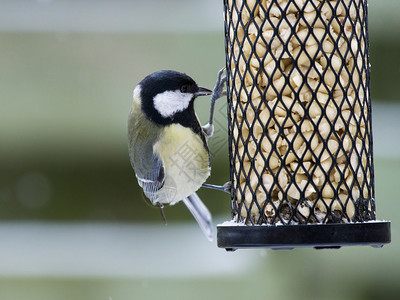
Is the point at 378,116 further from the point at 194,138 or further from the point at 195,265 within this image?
the point at 194,138

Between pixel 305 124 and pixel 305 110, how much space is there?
1.4 inches

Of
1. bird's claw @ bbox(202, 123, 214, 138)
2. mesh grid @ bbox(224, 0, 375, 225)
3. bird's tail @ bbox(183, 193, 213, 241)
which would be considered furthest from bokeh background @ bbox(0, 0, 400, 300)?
mesh grid @ bbox(224, 0, 375, 225)

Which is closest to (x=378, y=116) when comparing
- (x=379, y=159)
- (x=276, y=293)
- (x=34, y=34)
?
(x=379, y=159)

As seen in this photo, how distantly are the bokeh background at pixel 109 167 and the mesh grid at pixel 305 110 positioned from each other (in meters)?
1.33

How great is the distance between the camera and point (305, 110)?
1400mm

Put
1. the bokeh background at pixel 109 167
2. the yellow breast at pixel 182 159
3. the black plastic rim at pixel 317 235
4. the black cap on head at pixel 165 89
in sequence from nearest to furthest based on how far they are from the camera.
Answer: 1. the black plastic rim at pixel 317 235
2. the black cap on head at pixel 165 89
3. the yellow breast at pixel 182 159
4. the bokeh background at pixel 109 167

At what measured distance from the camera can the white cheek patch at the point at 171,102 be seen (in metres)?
1.71

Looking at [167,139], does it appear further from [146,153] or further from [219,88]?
[219,88]

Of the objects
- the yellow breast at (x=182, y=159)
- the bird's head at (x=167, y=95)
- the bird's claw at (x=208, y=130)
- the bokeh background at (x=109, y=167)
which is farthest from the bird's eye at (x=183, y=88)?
the bokeh background at (x=109, y=167)

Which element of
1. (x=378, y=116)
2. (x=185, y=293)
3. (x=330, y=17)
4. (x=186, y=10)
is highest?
(x=186, y=10)

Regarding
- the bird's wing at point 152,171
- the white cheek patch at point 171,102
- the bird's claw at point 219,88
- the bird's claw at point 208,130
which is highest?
the bird's claw at point 219,88

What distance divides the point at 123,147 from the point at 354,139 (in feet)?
5.26

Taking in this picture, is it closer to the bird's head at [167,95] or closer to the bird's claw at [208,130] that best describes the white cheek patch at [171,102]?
the bird's head at [167,95]

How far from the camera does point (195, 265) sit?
283 centimetres
